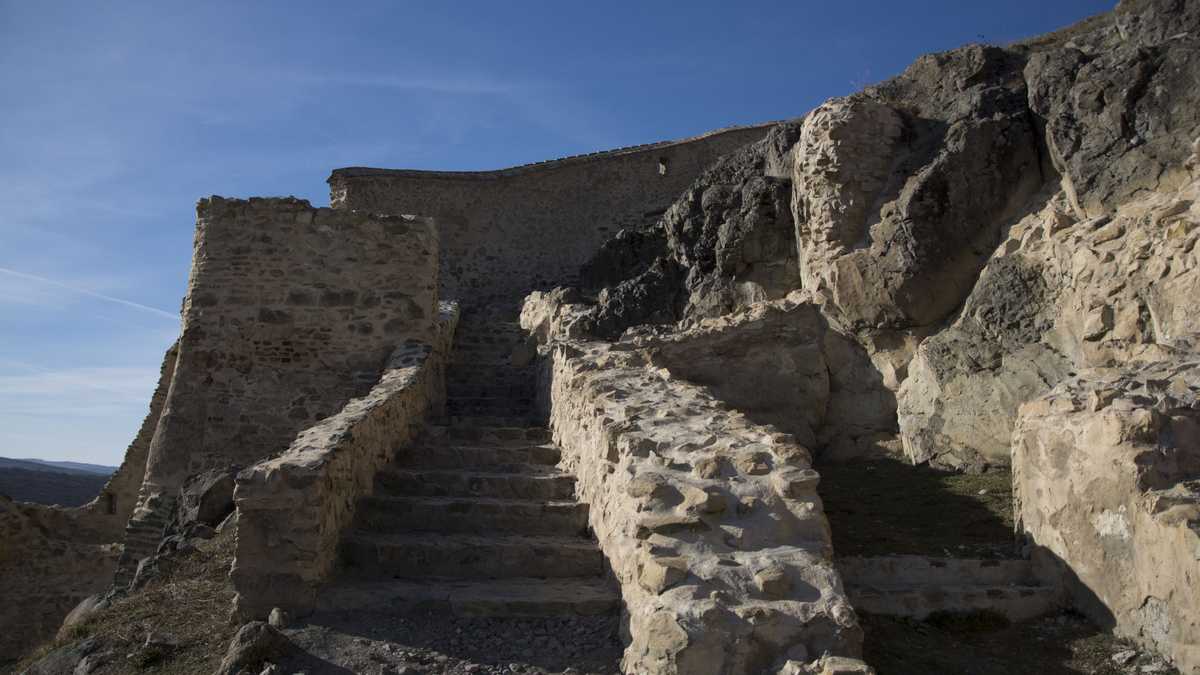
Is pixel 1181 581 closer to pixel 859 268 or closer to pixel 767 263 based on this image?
pixel 859 268

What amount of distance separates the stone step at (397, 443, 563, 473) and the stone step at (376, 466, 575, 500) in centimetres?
43

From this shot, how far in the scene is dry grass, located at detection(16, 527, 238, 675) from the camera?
456cm

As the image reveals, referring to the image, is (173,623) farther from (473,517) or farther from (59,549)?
(59,549)

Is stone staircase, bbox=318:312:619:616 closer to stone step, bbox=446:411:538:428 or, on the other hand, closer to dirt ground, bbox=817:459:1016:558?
stone step, bbox=446:411:538:428

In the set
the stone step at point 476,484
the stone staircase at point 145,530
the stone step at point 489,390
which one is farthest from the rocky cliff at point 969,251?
the stone staircase at point 145,530

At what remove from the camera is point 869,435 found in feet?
32.8

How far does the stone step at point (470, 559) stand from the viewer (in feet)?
17.6

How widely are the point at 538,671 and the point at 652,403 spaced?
2221 millimetres

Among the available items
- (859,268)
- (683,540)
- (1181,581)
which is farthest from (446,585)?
(859,268)

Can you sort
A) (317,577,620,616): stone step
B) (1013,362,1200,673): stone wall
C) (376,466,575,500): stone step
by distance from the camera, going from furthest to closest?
(376,466,575,500): stone step < (317,577,620,616): stone step < (1013,362,1200,673): stone wall

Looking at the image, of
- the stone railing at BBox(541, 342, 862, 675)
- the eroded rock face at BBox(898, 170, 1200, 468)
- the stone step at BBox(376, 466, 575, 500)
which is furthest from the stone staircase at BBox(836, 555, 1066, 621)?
the eroded rock face at BBox(898, 170, 1200, 468)

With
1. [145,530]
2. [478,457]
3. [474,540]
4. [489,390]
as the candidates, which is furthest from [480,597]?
[489,390]

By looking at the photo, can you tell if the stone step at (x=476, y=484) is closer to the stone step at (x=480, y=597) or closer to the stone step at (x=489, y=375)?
the stone step at (x=480, y=597)

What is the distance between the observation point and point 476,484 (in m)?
6.46
